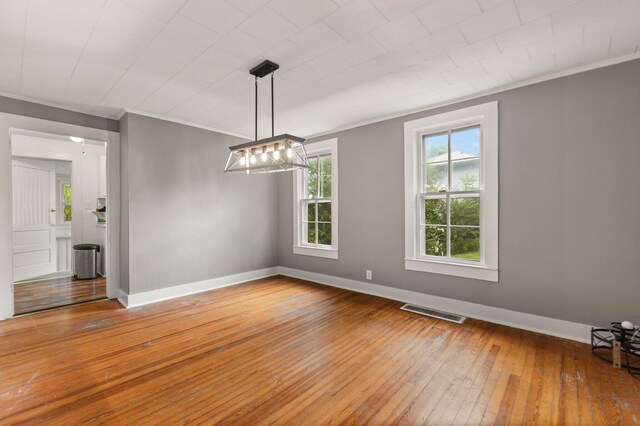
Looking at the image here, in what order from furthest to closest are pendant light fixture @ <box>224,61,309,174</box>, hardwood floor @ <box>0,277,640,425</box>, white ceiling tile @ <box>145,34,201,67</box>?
pendant light fixture @ <box>224,61,309,174</box> < white ceiling tile @ <box>145,34,201,67</box> < hardwood floor @ <box>0,277,640,425</box>

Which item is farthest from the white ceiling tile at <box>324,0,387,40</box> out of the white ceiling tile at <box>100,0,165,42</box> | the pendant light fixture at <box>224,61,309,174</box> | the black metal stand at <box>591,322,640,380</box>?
the black metal stand at <box>591,322,640,380</box>

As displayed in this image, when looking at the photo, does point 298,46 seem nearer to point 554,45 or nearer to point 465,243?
point 554,45

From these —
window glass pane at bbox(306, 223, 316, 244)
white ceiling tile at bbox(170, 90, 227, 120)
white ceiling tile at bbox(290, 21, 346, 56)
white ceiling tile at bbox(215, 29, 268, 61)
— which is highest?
white ceiling tile at bbox(290, 21, 346, 56)

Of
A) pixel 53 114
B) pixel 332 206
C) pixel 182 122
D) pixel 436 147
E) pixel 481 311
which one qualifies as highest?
pixel 182 122

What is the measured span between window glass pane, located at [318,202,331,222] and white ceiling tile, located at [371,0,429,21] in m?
3.39

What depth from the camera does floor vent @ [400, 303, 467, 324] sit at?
3430mm

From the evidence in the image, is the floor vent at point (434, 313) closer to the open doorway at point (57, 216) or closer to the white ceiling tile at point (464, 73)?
the white ceiling tile at point (464, 73)

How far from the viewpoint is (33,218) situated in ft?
18.1

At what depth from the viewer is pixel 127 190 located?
3.95 metres

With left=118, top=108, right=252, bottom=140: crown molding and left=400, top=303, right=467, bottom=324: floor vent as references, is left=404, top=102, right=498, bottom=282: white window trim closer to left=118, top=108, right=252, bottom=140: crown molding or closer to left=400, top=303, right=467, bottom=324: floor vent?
left=400, top=303, right=467, bottom=324: floor vent

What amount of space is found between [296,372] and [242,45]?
2.71 metres

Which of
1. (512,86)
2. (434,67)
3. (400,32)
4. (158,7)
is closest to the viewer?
(158,7)

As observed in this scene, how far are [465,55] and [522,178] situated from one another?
149 cm

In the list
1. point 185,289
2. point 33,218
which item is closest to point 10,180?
point 185,289
